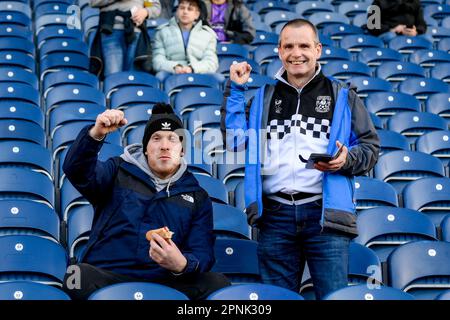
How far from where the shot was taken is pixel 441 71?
8.39 meters

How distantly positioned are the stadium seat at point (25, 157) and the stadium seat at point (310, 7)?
17.1 feet

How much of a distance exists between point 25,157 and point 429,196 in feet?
7.98

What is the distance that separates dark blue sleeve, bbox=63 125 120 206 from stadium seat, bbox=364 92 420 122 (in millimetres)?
3386

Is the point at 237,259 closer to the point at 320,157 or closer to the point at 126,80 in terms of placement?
the point at 320,157

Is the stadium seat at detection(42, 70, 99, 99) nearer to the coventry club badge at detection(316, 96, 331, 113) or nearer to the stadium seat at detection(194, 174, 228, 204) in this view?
the stadium seat at detection(194, 174, 228, 204)

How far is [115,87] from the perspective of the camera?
6957 mm

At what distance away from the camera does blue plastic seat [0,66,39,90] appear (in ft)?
22.5

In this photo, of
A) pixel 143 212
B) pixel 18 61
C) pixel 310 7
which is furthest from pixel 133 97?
pixel 310 7

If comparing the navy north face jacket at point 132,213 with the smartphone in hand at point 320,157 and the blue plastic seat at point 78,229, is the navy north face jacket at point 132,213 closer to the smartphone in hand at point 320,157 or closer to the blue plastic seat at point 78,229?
the blue plastic seat at point 78,229

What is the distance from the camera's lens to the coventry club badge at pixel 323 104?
160 inches

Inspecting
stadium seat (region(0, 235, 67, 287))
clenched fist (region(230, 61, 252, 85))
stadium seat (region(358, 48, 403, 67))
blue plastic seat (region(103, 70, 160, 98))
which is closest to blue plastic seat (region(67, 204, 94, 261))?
stadium seat (region(0, 235, 67, 287))

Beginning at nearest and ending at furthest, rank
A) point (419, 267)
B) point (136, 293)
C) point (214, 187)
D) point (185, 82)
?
point (136, 293), point (419, 267), point (214, 187), point (185, 82)
